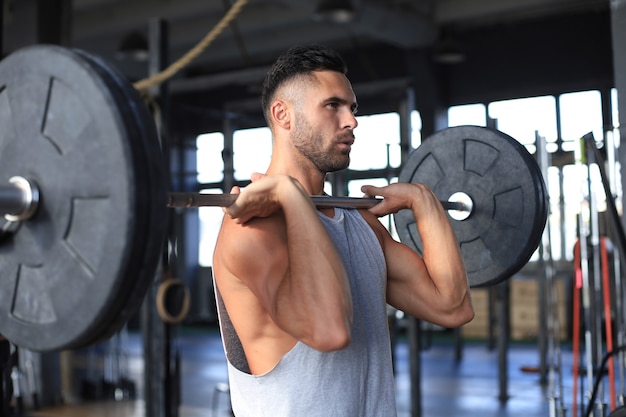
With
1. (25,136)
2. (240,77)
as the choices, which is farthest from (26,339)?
(240,77)

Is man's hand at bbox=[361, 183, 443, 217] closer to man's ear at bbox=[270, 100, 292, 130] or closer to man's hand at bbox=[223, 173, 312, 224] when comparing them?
man's ear at bbox=[270, 100, 292, 130]

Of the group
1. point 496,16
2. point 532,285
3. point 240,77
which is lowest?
point 532,285

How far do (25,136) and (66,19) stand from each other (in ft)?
16.1

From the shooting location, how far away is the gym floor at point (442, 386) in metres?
5.23

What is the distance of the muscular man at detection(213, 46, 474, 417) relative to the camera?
1.37 meters

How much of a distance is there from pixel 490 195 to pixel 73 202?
1.25 meters

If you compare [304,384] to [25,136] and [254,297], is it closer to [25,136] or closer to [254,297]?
[254,297]

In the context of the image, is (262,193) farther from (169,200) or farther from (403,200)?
(403,200)

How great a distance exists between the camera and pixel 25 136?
1.11 m

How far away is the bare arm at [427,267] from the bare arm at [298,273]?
37cm

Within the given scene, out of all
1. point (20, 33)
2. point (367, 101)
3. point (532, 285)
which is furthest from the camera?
point (367, 101)

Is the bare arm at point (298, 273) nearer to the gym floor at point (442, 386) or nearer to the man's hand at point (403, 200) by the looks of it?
the man's hand at point (403, 200)

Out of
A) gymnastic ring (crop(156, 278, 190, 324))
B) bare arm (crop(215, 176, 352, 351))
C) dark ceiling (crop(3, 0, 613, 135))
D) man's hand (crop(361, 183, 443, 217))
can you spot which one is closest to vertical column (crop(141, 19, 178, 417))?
gymnastic ring (crop(156, 278, 190, 324))

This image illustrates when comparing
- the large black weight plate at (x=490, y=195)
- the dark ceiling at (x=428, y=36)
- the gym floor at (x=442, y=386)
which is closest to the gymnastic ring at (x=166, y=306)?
the gym floor at (x=442, y=386)
